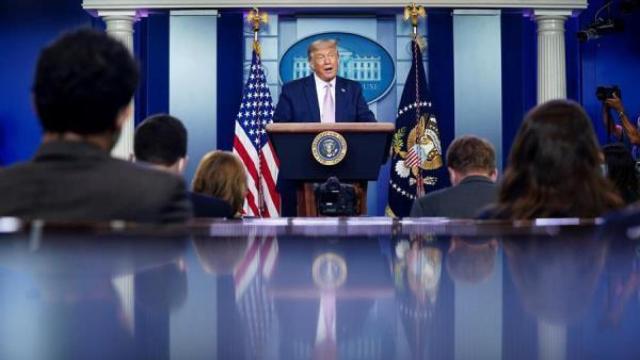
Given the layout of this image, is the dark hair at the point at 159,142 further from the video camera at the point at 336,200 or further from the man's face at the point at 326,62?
the man's face at the point at 326,62

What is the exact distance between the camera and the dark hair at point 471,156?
3432mm

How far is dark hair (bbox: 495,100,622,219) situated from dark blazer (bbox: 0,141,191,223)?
0.58 meters

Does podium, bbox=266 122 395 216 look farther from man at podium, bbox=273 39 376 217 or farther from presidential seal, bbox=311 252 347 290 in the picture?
presidential seal, bbox=311 252 347 290

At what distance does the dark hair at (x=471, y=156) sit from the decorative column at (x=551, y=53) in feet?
17.4

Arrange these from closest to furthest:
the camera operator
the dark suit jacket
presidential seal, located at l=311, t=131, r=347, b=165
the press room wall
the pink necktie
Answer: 1. the dark suit jacket
2. presidential seal, located at l=311, t=131, r=347, b=165
3. the pink necktie
4. the camera operator
5. the press room wall

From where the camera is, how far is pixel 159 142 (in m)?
3.02

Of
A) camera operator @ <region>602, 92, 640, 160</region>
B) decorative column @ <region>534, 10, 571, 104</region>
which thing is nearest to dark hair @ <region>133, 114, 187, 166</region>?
decorative column @ <region>534, 10, 571, 104</region>

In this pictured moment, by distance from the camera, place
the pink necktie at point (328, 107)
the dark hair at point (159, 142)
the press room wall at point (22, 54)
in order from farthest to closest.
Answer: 1. the press room wall at point (22, 54)
2. the pink necktie at point (328, 107)
3. the dark hair at point (159, 142)

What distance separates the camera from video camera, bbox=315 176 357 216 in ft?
12.3

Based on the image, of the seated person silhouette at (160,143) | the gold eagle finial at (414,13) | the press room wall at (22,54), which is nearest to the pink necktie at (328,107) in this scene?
the gold eagle finial at (414,13)

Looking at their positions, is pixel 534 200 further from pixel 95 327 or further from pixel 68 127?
pixel 95 327

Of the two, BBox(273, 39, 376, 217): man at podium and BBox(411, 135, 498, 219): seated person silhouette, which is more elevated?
BBox(273, 39, 376, 217): man at podium

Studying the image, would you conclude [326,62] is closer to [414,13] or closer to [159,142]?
[414,13]


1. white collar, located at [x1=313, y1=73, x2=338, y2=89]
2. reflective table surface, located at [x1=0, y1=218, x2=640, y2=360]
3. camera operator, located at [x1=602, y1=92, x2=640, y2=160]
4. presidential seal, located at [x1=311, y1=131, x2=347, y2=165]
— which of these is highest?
white collar, located at [x1=313, y1=73, x2=338, y2=89]
